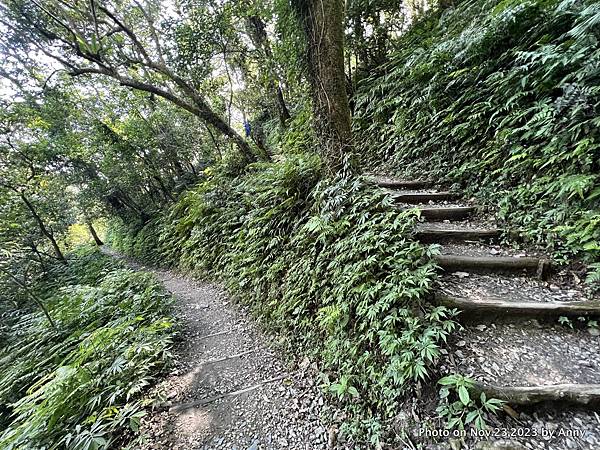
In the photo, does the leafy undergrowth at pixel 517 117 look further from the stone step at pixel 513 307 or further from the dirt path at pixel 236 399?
the dirt path at pixel 236 399

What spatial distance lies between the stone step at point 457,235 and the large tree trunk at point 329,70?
1.71 meters

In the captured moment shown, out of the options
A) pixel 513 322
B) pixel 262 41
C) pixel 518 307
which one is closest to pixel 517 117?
pixel 518 307

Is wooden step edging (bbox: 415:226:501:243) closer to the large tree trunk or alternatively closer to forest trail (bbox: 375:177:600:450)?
forest trail (bbox: 375:177:600:450)

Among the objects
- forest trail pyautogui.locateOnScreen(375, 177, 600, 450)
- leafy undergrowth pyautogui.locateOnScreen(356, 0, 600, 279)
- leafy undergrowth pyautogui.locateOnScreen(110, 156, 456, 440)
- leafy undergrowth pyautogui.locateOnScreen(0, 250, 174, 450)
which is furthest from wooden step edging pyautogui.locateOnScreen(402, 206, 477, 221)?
leafy undergrowth pyautogui.locateOnScreen(0, 250, 174, 450)

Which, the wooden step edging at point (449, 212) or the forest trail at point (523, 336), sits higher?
the wooden step edging at point (449, 212)

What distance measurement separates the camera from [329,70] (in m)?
3.85

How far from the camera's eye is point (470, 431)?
165cm

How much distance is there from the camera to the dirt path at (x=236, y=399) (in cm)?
243

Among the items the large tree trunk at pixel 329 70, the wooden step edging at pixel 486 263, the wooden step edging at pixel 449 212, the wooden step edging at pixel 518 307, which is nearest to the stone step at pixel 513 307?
the wooden step edging at pixel 518 307

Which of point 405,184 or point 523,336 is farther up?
point 405,184

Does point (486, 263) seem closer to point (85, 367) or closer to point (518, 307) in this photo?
point (518, 307)

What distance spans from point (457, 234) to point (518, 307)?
1065 mm

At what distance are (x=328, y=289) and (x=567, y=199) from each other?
263cm

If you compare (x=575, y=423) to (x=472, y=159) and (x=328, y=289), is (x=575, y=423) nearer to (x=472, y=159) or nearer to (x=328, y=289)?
(x=328, y=289)
